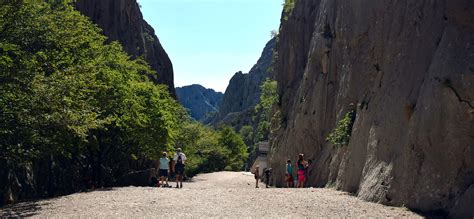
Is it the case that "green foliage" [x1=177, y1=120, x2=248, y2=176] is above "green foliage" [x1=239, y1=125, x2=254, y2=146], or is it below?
below

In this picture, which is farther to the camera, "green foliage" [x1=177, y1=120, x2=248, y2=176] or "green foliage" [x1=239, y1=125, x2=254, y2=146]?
"green foliage" [x1=239, y1=125, x2=254, y2=146]

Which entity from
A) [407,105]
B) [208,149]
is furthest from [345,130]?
[208,149]

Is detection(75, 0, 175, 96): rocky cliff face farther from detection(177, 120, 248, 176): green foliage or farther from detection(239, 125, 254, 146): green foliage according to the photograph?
detection(239, 125, 254, 146): green foliage

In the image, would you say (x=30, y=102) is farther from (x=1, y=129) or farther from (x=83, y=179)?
(x=83, y=179)

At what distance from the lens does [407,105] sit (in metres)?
14.7

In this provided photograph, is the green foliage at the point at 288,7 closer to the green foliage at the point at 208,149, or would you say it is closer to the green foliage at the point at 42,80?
the green foliage at the point at 208,149

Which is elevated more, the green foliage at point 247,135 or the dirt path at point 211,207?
the green foliage at point 247,135

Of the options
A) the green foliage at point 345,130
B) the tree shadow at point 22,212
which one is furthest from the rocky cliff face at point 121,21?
the tree shadow at point 22,212

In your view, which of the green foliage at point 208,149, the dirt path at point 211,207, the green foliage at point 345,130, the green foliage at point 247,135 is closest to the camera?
the dirt path at point 211,207

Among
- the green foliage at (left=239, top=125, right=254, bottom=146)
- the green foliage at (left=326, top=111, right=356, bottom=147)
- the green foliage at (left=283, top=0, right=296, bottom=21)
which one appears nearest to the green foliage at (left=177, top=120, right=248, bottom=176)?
the green foliage at (left=283, top=0, right=296, bottom=21)

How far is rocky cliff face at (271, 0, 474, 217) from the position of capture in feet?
39.2

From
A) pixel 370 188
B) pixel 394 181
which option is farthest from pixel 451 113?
pixel 370 188

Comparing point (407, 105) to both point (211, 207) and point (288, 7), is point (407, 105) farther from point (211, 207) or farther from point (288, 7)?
point (288, 7)

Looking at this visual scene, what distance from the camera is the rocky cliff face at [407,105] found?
1194cm
